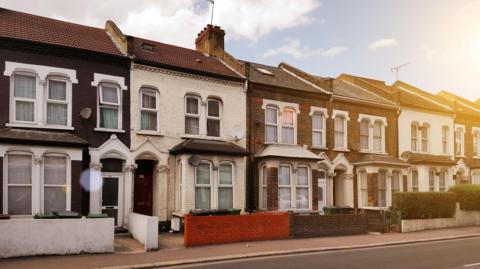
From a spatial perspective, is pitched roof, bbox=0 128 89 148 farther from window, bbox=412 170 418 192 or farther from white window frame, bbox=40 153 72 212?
window, bbox=412 170 418 192

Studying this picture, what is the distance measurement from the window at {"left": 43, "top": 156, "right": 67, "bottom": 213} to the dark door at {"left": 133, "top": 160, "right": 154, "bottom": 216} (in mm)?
3263

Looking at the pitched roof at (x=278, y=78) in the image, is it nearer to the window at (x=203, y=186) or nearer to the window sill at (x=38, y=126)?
the window at (x=203, y=186)

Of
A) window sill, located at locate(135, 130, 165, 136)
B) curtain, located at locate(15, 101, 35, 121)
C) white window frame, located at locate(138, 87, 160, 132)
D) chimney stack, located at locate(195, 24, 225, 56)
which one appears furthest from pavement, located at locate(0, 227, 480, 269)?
chimney stack, located at locate(195, 24, 225, 56)

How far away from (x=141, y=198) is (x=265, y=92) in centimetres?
811

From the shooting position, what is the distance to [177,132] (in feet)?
65.6

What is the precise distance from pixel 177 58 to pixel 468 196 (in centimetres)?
1702

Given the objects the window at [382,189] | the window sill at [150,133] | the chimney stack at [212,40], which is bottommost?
the window at [382,189]

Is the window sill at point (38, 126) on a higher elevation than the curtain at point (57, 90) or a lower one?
lower

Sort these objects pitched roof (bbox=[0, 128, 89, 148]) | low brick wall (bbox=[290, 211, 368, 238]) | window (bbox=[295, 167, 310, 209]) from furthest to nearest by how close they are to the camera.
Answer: window (bbox=[295, 167, 310, 209]) → low brick wall (bbox=[290, 211, 368, 238]) → pitched roof (bbox=[0, 128, 89, 148])

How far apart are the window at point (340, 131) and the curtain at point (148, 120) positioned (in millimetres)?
10819

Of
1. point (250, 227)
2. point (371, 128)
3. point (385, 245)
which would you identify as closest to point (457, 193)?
point (371, 128)

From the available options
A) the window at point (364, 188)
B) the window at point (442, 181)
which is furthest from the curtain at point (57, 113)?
the window at point (442, 181)

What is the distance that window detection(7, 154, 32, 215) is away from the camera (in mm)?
15898

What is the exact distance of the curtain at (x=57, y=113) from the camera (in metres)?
17.3
